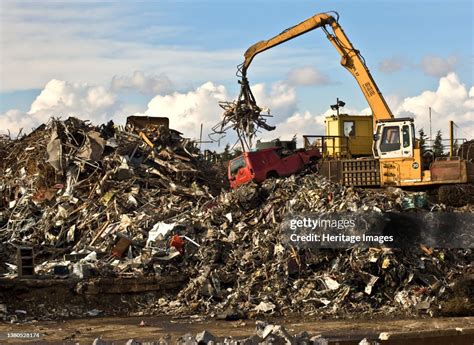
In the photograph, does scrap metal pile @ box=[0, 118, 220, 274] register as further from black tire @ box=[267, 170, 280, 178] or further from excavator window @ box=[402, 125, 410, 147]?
excavator window @ box=[402, 125, 410, 147]

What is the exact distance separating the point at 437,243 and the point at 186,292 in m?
5.38

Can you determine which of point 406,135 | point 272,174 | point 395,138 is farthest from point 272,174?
point 406,135

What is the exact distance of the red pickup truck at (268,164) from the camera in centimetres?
2052

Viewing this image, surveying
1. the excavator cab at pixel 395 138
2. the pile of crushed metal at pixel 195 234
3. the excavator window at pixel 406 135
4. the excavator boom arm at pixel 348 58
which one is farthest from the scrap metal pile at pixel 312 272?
the excavator boom arm at pixel 348 58

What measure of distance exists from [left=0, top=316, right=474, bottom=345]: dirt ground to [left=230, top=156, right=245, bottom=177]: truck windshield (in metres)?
5.98

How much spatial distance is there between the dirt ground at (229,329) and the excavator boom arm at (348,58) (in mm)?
7615

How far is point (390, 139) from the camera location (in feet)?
63.2

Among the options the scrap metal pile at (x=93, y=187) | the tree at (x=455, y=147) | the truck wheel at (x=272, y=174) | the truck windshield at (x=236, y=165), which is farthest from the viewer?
the truck windshield at (x=236, y=165)

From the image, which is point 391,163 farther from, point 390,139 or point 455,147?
point 455,147

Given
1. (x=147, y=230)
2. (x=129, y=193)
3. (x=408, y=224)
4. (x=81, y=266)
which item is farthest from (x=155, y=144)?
(x=408, y=224)

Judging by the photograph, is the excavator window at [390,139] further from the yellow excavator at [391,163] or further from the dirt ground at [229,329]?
the dirt ground at [229,329]

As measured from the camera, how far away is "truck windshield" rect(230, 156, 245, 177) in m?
20.9

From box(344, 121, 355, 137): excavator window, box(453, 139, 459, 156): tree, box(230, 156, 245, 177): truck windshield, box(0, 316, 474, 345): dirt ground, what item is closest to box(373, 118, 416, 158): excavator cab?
box(453, 139, 459, 156): tree

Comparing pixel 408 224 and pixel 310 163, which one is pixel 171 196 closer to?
pixel 310 163
